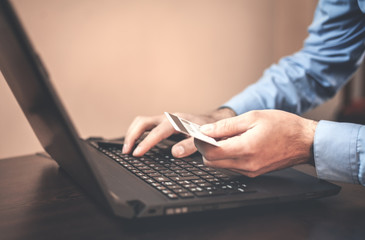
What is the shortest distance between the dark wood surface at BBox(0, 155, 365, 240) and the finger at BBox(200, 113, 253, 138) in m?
0.14

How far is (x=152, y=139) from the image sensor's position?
2.57ft

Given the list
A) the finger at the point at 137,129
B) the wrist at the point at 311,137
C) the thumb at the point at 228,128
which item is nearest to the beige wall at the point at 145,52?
the finger at the point at 137,129

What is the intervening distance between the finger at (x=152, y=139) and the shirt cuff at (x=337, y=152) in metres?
0.31

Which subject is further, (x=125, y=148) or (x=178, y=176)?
(x=125, y=148)

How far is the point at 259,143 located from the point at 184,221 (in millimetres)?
188

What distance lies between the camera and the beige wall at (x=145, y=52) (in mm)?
1502

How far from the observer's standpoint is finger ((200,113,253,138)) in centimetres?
63

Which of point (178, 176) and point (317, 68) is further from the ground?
point (178, 176)

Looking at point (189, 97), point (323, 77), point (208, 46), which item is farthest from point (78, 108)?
point (323, 77)

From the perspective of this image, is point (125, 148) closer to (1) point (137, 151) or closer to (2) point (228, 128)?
(1) point (137, 151)

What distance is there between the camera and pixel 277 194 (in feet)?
Result: 1.79

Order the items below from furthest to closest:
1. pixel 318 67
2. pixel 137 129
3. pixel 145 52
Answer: pixel 145 52
pixel 318 67
pixel 137 129

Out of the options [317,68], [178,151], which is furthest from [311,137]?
[317,68]

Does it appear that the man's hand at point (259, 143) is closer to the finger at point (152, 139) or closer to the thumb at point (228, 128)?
the thumb at point (228, 128)
